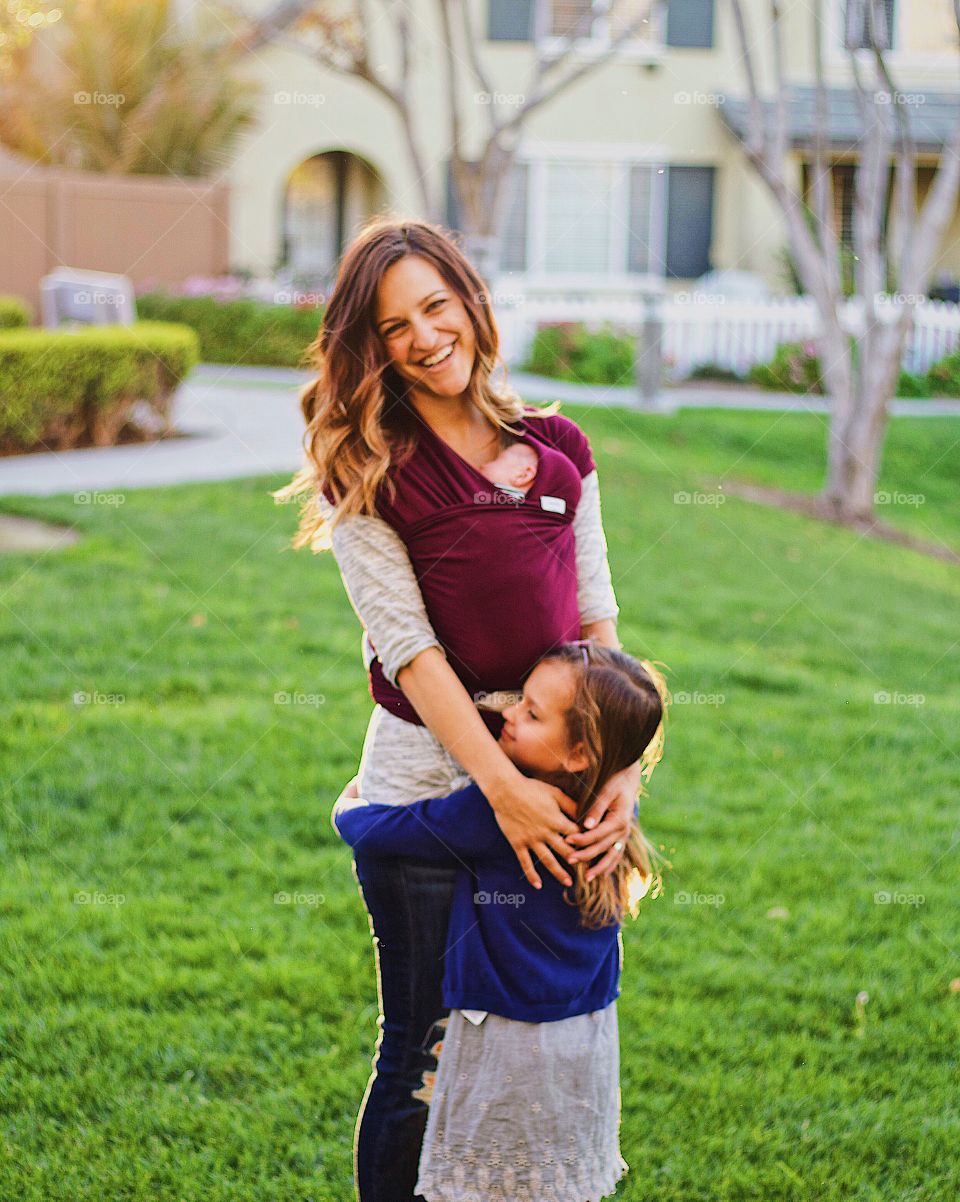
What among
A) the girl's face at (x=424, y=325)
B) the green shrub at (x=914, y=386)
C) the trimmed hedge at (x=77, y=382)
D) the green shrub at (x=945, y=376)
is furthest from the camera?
the green shrub at (x=914, y=386)

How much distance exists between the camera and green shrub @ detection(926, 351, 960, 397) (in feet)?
45.2

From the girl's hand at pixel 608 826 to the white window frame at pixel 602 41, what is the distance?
16140 millimetres

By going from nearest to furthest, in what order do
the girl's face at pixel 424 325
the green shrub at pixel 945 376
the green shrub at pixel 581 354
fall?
the girl's face at pixel 424 325 → the green shrub at pixel 581 354 → the green shrub at pixel 945 376

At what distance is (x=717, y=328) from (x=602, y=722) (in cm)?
1343

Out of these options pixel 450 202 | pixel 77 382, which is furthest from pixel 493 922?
pixel 450 202

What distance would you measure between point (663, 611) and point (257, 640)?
1.92 metres

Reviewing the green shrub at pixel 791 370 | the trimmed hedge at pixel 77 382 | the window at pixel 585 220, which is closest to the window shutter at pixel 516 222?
the window at pixel 585 220

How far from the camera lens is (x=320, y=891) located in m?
3.75

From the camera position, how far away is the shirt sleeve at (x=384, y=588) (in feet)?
6.49

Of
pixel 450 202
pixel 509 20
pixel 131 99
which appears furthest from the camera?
pixel 450 202

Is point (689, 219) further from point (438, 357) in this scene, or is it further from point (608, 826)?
point (608, 826)

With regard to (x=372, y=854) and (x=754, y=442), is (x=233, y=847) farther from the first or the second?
(x=754, y=442)

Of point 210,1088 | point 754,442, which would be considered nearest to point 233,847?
point 210,1088

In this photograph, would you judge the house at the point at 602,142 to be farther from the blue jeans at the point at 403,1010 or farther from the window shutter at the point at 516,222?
the blue jeans at the point at 403,1010
